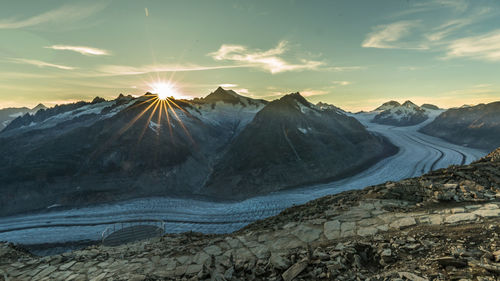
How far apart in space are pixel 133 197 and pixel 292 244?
36.7 meters

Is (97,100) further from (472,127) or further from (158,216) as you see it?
(472,127)

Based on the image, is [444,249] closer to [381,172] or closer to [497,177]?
[497,177]

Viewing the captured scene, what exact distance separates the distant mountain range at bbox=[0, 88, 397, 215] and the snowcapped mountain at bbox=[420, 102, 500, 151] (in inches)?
1141

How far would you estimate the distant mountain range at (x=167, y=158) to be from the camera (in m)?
38.6

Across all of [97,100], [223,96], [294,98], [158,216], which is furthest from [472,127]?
[97,100]

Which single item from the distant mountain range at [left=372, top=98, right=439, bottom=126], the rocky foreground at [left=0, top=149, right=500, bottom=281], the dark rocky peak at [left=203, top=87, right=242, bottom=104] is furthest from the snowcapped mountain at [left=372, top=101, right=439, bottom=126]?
the rocky foreground at [left=0, top=149, right=500, bottom=281]

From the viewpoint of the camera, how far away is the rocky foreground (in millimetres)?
4977

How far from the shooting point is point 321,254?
5.95 meters

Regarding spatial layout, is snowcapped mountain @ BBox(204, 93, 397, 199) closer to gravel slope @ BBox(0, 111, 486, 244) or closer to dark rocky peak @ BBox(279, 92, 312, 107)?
dark rocky peak @ BBox(279, 92, 312, 107)

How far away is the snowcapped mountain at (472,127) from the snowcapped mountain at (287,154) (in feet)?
102

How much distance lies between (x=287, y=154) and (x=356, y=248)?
4571 centimetres

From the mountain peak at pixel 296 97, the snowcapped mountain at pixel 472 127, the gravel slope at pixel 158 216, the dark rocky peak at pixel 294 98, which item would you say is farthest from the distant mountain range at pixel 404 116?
the gravel slope at pixel 158 216

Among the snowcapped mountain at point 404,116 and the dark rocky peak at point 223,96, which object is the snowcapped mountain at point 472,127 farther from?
the dark rocky peak at point 223,96

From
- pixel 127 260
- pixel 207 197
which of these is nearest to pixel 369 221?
pixel 127 260
